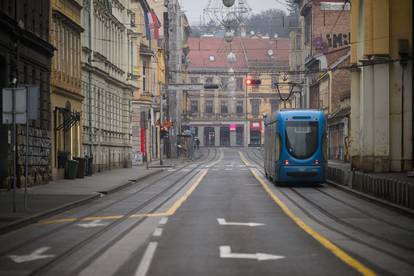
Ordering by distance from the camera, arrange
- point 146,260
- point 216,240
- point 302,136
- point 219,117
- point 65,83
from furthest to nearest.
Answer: point 219,117 < point 65,83 < point 302,136 < point 216,240 < point 146,260

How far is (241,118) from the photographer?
146 meters

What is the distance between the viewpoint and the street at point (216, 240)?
12258 millimetres

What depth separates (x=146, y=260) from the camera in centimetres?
1293

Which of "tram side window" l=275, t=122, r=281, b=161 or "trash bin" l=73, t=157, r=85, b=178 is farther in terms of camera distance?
"trash bin" l=73, t=157, r=85, b=178

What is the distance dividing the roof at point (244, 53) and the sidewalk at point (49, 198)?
105m

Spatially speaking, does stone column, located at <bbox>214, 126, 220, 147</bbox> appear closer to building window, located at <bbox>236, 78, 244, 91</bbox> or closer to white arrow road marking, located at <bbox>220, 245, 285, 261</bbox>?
building window, located at <bbox>236, 78, 244, 91</bbox>

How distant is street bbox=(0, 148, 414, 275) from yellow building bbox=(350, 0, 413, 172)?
16.1m

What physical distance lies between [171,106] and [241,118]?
54663 millimetres

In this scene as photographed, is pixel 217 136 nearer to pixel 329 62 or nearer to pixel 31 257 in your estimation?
pixel 329 62

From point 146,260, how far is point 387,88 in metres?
31.6

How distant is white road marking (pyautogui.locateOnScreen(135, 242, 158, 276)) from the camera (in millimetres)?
11672

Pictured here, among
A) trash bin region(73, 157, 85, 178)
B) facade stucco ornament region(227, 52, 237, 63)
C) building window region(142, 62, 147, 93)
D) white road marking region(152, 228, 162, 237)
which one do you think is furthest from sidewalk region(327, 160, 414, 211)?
facade stucco ornament region(227, 52, 237, 63)

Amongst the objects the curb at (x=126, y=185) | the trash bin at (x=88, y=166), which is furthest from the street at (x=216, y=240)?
the trash bin at (x=88, y=166)

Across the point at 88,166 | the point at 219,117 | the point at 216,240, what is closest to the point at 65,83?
the point at 88,166
